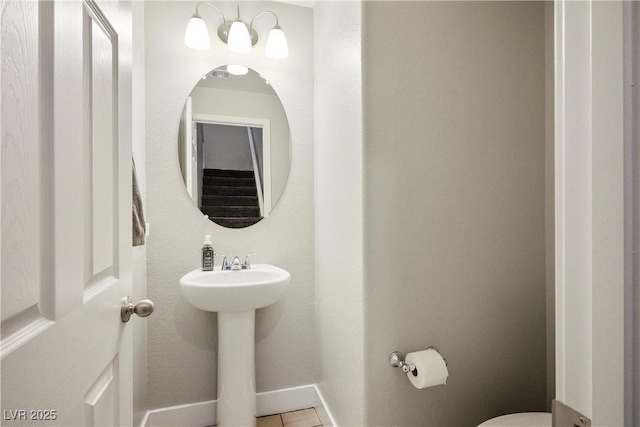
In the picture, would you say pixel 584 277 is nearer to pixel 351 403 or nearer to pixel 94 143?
pixel 94 143

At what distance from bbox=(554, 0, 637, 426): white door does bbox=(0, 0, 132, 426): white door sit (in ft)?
2.20

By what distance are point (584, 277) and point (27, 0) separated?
797mm

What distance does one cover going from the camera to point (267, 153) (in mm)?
1868

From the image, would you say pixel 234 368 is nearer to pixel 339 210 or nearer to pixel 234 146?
pixel 339 210

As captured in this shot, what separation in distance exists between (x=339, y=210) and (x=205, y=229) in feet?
2.59

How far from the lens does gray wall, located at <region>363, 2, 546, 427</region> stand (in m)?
1.26

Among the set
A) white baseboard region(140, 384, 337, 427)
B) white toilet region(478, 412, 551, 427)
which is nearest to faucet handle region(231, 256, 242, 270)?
white baseboard region(140, 384, 337, 427)

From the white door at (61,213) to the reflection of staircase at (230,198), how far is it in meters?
0.99

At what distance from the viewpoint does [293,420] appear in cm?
176

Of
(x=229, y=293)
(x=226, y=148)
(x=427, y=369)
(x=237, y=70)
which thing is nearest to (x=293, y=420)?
(x=229, y=293)

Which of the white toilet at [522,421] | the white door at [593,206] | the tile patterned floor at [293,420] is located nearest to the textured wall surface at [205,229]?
the tile patterned floor at [293,420]

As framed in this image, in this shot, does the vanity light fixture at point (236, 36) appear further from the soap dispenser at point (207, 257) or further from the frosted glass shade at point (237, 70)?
the soap dispenser at point (207, 257)

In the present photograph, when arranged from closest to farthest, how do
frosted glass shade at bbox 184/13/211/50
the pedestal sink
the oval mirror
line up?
the pedestal sink → frosted glass shade at bbox 184/13/211/50 → the oval mirror

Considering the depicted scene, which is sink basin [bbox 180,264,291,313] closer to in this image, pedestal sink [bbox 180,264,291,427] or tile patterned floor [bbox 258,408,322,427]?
pedestal sink [bbox 180,264,291,427]
